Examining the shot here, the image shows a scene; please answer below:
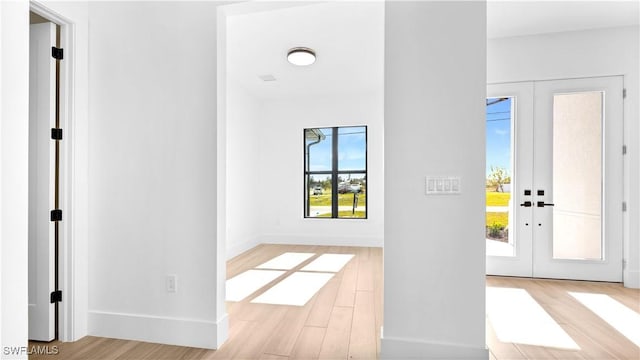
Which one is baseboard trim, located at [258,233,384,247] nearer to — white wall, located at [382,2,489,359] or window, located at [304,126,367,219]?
window, located at [304,126,367,219]

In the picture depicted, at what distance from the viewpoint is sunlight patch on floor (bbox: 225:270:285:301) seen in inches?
126

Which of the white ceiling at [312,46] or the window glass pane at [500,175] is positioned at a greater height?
the white ceiling at [312,46]

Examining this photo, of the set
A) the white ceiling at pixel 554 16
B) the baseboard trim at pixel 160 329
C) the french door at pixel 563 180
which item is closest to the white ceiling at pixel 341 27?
the white ceiling at pixel 554 16

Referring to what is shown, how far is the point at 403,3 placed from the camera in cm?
193

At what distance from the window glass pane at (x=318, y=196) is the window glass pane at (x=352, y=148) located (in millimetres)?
419

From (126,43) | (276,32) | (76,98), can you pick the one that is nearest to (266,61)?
(276,32)

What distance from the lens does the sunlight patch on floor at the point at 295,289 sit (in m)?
3.01

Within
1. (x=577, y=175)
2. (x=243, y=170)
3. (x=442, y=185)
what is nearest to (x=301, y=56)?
(x=243, y=170)

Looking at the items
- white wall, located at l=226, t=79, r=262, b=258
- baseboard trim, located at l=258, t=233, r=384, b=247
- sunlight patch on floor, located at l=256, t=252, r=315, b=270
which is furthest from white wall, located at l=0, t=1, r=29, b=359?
baseboard trim, located at l=258, t=233, r=384, b=247

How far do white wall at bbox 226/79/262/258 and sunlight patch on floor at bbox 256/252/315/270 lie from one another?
2.37 ft

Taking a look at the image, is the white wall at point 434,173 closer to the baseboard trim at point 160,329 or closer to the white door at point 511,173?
the baseboard trim at point 160,329

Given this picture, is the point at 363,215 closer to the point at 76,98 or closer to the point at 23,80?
the point at 76,98

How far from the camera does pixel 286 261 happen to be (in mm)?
4547

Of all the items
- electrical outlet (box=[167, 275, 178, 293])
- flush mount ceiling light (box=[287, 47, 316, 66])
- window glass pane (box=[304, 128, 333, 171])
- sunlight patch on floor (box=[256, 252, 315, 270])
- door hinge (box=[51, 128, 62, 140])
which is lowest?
sunlight patch on floor (box=[256, 252, 315, 270])
